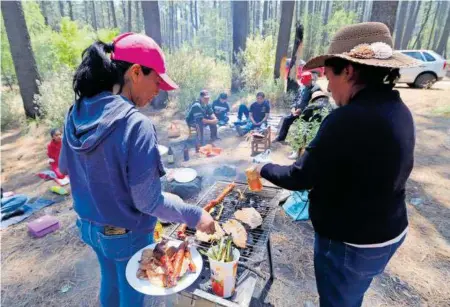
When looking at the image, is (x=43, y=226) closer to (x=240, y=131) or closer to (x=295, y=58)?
(x=240, y=131)

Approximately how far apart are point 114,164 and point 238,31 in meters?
14.5

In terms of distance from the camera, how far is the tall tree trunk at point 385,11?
20.2 feet

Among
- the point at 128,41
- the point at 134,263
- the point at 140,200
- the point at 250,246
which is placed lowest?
the point at 250,246

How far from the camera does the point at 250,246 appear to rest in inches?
88.0

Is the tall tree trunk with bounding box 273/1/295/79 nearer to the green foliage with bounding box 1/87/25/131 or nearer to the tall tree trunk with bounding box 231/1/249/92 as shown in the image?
the tall tree trunk with bounding box 231/1/249/92

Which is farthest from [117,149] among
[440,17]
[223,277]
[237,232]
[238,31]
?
[440,17]

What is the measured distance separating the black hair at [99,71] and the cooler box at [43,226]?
3.60m

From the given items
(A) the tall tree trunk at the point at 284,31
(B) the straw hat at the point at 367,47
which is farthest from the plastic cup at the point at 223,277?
(A) the tall tree trunk at the point at 284,31

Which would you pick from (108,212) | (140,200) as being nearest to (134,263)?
(108,212)

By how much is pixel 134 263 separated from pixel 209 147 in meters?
5.44

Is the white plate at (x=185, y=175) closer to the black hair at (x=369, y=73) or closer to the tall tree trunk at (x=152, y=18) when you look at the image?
the black hair at (x=369, y=73)

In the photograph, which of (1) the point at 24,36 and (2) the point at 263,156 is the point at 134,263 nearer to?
(2) the point at 263,156

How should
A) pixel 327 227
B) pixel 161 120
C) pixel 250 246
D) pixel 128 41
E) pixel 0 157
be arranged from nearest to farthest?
pixel 128 41 → pixel 327 227 → pixel 250 246 → pixel 0 157 → pixel 161 120

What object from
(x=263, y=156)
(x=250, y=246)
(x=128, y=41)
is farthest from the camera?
(x=263, y=156)
